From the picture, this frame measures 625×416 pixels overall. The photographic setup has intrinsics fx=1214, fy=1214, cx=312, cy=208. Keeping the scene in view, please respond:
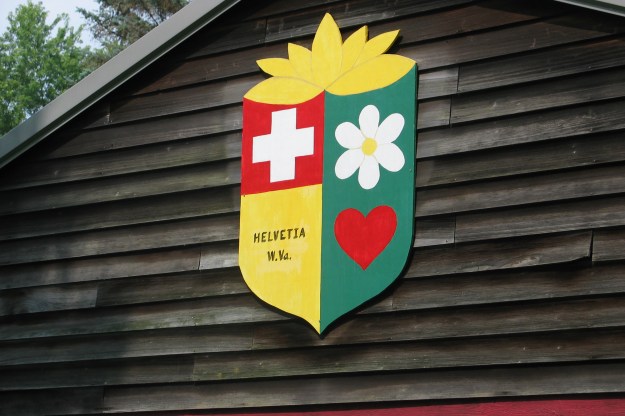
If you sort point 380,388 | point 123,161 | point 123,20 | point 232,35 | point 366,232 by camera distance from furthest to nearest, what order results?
point 123,20 < point 123,161 < point 232,35 < point 366,232 < point 380,388

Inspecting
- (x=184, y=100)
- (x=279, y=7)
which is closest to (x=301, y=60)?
(x=279, y=7)

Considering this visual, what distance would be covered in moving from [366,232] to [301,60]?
143cm

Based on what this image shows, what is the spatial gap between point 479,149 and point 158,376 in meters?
2.83

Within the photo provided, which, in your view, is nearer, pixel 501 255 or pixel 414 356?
pixel 501 255

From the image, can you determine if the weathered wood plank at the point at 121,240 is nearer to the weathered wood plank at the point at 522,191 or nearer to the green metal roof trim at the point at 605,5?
the weathered wood plank at the point at 522,191

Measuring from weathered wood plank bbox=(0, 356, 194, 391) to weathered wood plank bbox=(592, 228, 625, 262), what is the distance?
9.84 ft

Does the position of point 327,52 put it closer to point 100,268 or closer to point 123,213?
point 123,213

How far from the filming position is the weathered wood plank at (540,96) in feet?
24.4

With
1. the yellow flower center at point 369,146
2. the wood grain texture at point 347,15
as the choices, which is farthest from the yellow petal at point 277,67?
the yellow flower center at point 369,146

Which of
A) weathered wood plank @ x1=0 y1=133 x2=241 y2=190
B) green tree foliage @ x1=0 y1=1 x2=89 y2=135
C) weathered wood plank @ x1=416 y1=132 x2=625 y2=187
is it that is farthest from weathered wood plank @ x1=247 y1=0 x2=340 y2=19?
green tree foliage @ x1=0 y1=1 x2=89 y2=135

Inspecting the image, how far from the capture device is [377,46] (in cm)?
824

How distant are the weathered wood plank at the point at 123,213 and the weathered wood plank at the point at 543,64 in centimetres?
Result: 194

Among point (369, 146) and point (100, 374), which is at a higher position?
point (369, 146)

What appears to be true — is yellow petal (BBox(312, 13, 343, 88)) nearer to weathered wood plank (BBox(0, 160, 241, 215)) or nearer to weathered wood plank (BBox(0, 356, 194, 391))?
weathered wood plank (BBox(0, 160, 241, 215))
